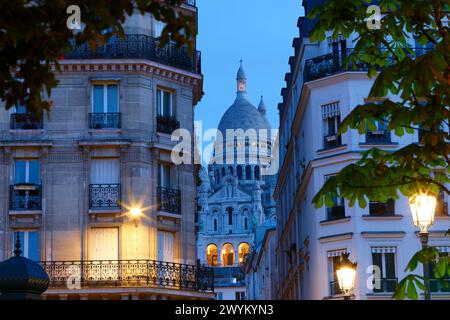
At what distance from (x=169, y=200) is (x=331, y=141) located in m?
7.55

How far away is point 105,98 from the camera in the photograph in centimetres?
4581

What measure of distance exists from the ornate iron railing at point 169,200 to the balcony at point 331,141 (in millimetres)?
6792

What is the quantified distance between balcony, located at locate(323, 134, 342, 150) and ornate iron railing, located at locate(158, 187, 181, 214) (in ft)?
22.3

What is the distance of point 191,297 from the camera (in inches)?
1801

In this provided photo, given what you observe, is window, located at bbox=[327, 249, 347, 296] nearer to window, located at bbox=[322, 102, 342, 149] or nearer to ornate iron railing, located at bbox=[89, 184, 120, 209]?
window, located at bbox=[322, 102, 342, 149]

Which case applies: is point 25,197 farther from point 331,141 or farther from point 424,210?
point 424,210

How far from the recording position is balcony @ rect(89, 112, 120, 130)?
45341mm

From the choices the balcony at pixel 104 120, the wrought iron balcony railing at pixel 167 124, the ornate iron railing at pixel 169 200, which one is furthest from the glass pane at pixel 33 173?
the wrought iron balcony railing at pixel 167 124

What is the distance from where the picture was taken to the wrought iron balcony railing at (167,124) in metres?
46.4

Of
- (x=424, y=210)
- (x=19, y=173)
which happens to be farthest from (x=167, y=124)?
(x=424, y=210)

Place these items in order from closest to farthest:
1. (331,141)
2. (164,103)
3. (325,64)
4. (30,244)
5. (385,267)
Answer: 1. (30,244)
2. (385,267)
3. (164,103)
4. (331,141)
5. (325,64)

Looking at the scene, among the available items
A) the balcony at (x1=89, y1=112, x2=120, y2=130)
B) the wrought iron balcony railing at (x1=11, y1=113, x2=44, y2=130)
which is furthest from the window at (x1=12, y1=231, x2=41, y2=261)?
the balcony at (x1=89, y1=112, x2=120, y2=130)

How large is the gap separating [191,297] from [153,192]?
465 cm
